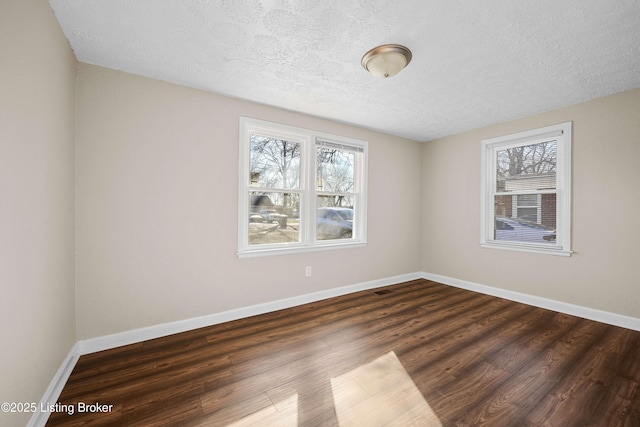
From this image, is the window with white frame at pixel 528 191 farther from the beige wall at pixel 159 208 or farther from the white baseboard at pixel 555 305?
the beige wall at pixel 159 208

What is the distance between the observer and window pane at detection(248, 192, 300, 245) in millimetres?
3084

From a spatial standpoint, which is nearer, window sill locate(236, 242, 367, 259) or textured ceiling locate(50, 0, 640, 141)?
textured ceiling locate(50, 0, 640, 141)

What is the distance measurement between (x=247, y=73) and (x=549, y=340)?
3818mm

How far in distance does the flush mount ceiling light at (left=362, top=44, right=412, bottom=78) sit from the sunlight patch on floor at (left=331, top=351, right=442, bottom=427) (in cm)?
243

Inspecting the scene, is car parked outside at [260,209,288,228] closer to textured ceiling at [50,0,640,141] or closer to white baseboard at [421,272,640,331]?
textured ceiling at [50,0,640,141]

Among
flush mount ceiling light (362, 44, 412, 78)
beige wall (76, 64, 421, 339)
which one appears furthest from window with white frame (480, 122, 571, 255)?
beige wall (76, 64, 421, 339)

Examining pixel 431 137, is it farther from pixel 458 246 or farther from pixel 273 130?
pixel 273 130

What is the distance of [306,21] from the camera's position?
1.73 meters

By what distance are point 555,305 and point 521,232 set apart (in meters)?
0.98

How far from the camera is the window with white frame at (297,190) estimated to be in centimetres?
304

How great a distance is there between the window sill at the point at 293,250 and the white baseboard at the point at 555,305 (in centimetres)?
179

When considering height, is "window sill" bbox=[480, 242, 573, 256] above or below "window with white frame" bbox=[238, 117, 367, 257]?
below

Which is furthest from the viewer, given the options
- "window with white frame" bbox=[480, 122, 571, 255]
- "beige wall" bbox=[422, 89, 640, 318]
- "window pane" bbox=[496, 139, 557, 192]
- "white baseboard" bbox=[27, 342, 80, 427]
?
"window pane" bbox=[496, 139, 557, 192]

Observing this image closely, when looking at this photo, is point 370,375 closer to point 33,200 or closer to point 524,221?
point 33,200
